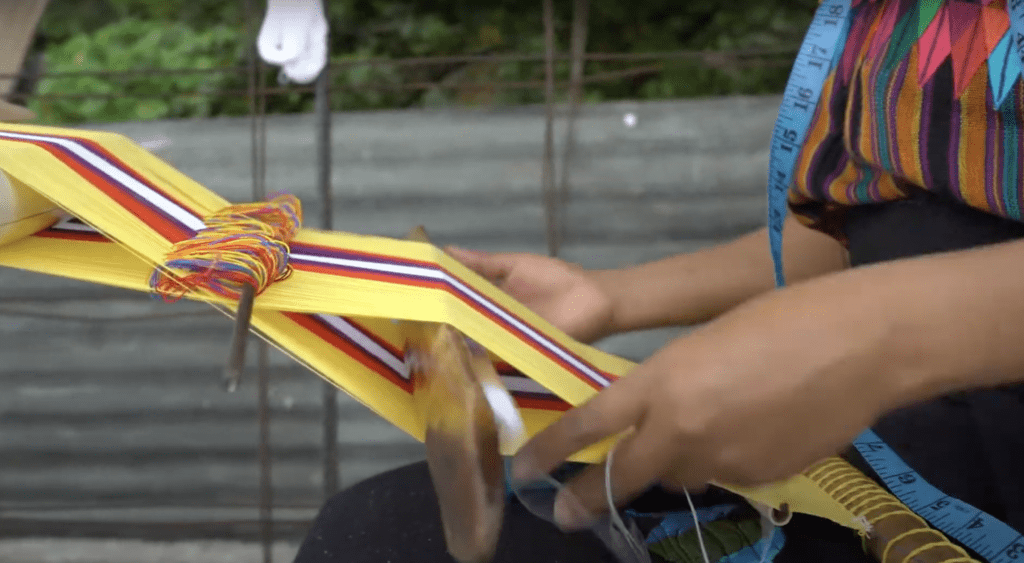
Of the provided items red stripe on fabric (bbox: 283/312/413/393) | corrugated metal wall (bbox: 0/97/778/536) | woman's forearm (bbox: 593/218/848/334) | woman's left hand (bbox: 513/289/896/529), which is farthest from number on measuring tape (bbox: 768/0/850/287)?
corrugated metal wall (bbox: 0/97/778/536)

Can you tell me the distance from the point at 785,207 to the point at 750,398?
13.3 inches

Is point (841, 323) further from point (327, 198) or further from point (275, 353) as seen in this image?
point (275, 353)

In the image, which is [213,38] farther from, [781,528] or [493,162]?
[781,528]

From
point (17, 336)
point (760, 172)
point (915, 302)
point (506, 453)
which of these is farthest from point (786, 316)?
point (17, 336)

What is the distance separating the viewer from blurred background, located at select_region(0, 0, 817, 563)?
1.66 m

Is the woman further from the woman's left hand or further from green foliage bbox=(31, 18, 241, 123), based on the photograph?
green foliage bbox=(31, 18, 241, 123)

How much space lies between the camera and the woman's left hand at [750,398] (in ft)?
1.53

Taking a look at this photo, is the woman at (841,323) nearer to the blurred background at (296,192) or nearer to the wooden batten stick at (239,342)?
the wooden batten stick at (239,342)

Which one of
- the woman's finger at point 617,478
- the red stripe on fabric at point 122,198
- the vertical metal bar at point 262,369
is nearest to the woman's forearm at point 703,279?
the woman's finger at point 617,478

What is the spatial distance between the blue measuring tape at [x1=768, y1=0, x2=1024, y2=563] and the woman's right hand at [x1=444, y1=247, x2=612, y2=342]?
0.59 feet

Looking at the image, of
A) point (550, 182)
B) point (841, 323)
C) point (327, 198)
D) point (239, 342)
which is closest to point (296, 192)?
point (327, 198)

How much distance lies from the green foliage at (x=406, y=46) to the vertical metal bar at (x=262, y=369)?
17 centimetres

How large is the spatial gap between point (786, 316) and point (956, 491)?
0.88ft

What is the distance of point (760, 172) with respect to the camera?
1645mm
